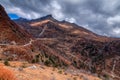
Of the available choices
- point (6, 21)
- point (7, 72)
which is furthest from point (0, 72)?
point (6, 21)

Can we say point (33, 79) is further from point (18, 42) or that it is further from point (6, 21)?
point (6, 21)

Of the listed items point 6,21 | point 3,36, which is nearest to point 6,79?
point 3,36

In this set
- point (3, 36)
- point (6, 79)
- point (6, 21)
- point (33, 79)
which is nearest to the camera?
point (6, 79)

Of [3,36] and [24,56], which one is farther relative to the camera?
[3,36]

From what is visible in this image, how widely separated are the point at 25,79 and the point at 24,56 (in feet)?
266

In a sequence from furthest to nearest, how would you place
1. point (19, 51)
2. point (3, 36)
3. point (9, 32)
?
point (9, 32), point (3, 36), point (19, 51)

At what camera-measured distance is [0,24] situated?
12462 cm

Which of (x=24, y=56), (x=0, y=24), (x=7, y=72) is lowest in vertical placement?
(x=24, y=56)

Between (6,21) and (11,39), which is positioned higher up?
(6,21)

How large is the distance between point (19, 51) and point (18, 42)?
19712mm

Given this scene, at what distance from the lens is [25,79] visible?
1764cm

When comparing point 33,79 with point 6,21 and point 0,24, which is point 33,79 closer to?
point 0,24

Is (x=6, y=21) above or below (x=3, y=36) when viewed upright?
above

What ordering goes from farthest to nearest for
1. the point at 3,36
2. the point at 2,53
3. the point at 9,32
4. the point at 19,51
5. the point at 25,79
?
1. the point at 9,32
2. the point at 3,36
3. the point at 19,51
4. the point at 2,53
5. the point at 25,79
